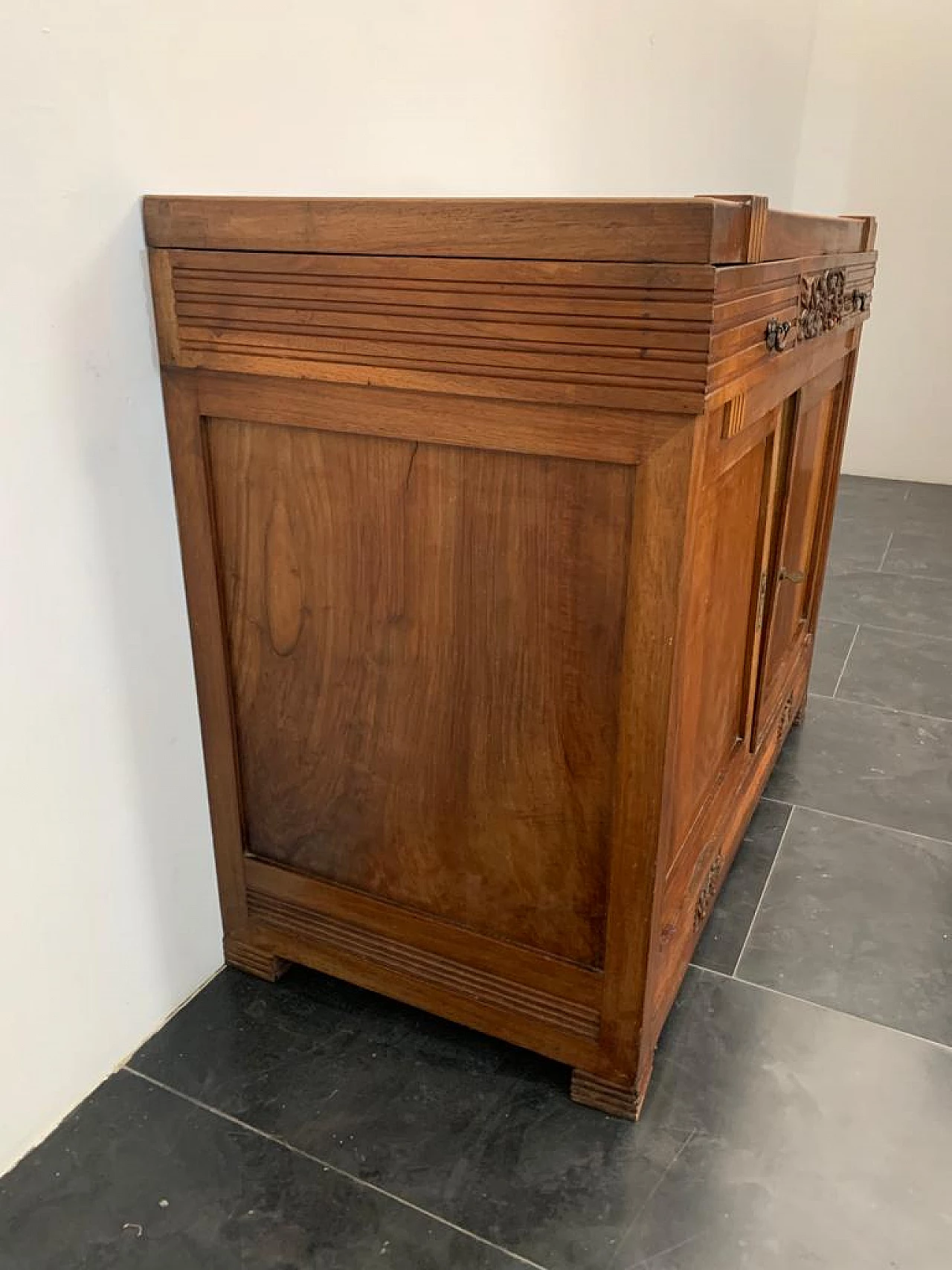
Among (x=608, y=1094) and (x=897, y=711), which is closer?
(x=608, y=1094)

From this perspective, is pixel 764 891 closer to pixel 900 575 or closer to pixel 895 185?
pixel 900 575

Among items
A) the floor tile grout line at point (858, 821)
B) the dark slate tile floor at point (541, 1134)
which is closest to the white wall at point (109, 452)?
the dark slate tile floor at point (541, 1134)

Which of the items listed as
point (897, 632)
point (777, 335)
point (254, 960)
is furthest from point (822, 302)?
point (897, 632)

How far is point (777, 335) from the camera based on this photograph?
3.42 ft

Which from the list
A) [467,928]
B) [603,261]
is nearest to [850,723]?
[467,928]

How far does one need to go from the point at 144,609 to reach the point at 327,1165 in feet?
2.08

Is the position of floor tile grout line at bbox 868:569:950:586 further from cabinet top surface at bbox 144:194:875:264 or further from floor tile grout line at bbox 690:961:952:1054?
cabinet top surface at bbox 144:194:875:264

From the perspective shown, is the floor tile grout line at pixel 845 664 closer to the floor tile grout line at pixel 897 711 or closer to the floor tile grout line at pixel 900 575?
the floor tile grout line at pixel 897 711

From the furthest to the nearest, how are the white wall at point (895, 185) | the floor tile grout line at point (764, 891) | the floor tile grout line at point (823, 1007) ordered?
the white wall at point (895, 185)
the floor tile grout line at point (764, 891)
the floor tile grout line at point (823, 1007)

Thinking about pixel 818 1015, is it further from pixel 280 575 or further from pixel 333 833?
pixel 280 575

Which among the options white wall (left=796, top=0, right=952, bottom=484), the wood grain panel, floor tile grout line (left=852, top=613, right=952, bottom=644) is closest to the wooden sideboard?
the wood grain panel

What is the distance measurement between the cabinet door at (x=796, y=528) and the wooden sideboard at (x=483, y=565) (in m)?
0.06

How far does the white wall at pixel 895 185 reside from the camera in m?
3.64

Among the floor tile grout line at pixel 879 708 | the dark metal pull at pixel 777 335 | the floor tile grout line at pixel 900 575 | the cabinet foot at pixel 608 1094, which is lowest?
the floor tile grout line at pixel 900 575
